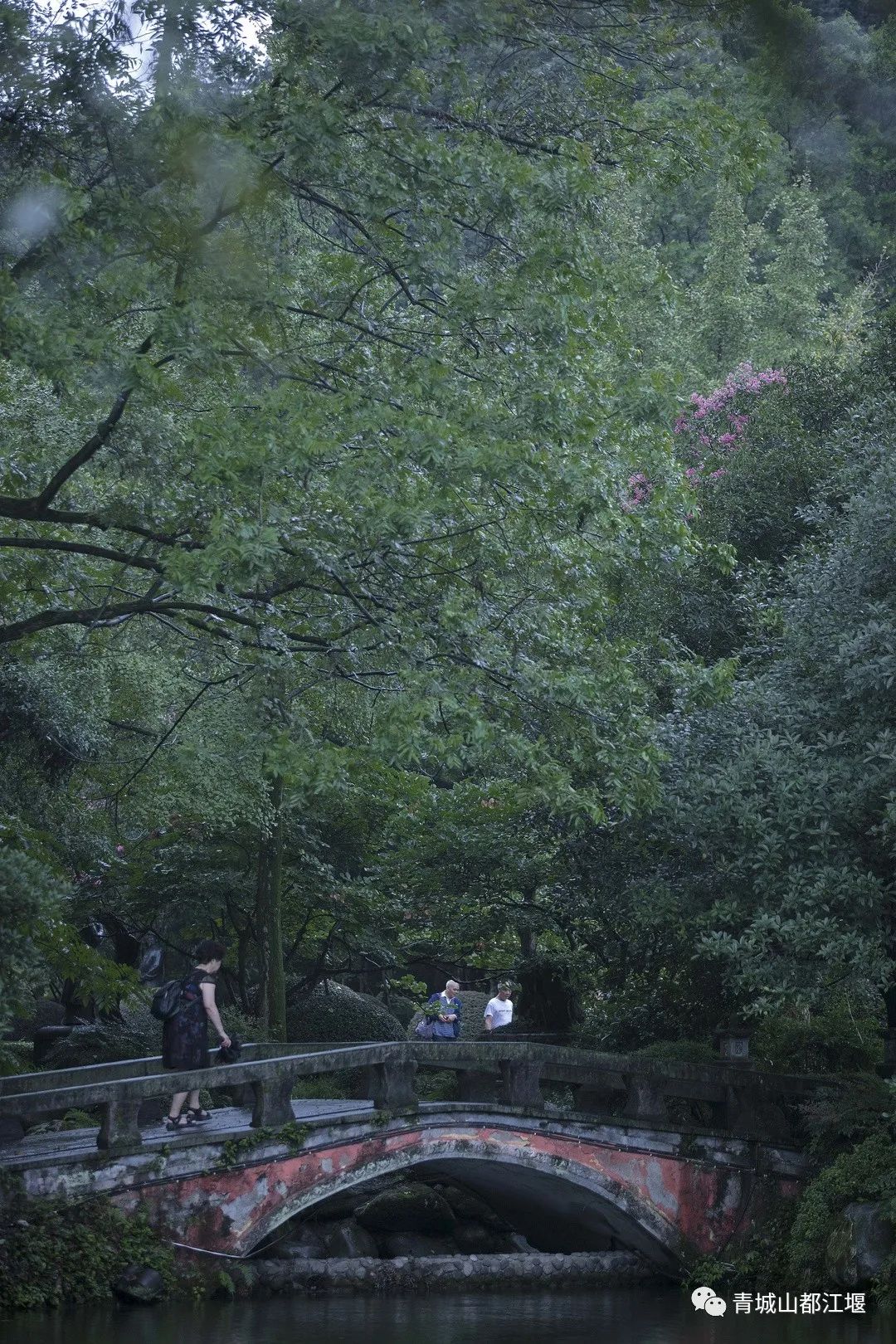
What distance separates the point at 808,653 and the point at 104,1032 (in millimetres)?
10872

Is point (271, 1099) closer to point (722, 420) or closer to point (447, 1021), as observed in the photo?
point (447, 1021)

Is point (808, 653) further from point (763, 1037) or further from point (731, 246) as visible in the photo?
point (731, 246)

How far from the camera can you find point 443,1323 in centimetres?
1218

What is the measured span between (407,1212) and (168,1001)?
5.04 metres

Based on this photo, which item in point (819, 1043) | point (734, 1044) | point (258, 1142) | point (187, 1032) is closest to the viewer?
point (258, 1142)

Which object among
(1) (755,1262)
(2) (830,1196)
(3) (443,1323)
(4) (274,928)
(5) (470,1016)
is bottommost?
(3) (443,1323)

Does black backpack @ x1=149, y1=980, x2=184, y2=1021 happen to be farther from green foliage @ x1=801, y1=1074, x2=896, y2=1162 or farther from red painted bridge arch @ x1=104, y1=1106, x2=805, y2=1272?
green foliage @ x1=801, y1=1074, x2=896, y2=1162

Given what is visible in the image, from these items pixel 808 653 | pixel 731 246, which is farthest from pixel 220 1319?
pixel 731 246

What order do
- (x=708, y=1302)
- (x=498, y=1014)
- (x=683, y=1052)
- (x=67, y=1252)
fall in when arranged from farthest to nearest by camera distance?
(x=498, y=1014) → (x=683, y=1052) → (x=708, y=1302) → (x=67, y=1252)

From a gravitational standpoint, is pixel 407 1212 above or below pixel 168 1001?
below

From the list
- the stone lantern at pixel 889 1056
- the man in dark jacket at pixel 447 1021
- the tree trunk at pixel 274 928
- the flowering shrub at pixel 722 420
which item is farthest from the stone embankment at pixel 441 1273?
the flowering shrub at pixel 722 420

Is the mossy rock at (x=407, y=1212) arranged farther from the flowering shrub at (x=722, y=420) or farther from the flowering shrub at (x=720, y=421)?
the flowering shrub at (x=722, y=420)

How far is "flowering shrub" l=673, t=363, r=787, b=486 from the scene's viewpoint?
22.9m

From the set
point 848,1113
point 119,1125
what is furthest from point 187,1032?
point 848,1113
